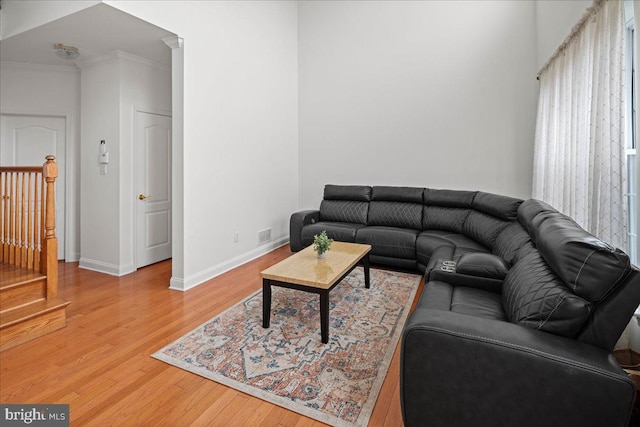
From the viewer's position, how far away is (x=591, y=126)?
2242mm

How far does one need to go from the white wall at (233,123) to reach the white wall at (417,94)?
0.50m

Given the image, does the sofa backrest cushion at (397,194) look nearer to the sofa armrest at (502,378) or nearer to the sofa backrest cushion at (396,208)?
the sofa backrest cushion at (396,208)

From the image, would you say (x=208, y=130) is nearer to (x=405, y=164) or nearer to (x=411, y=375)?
(x=405, y=164)

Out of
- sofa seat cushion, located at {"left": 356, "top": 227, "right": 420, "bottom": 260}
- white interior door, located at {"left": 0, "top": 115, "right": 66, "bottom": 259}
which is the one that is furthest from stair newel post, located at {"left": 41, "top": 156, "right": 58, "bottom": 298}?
sofa seat cushion, located at {"left": 356, "top": 227, "right": 420, "bottom": 260}

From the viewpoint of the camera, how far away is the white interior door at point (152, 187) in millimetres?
4211

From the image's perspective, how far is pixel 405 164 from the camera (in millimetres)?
5031

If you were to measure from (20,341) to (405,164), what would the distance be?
470 centimetres

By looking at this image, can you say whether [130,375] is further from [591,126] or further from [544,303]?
[591,126]

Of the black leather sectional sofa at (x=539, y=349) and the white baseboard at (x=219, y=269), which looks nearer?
the black leather sectional sofa at (x=539, y=349)

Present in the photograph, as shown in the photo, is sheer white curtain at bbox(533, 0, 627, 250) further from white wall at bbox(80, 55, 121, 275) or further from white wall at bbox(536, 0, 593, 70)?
white wall at bbox(80, 55, 121, 275)

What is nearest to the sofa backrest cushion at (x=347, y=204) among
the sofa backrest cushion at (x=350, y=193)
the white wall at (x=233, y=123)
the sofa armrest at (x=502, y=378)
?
the sofa backrest cushion at (x=350, y=193)

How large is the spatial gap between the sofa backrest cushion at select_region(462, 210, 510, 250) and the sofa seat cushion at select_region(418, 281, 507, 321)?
1.28 meters

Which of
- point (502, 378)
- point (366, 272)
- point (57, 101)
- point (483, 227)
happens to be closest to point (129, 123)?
point (57, 101)

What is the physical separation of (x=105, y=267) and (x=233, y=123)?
94.2 inches
